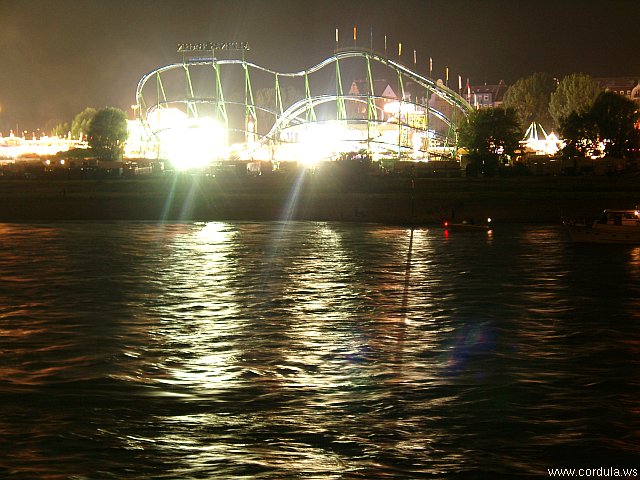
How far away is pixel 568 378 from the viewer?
55.9 feet

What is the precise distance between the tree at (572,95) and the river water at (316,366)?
122145 mm

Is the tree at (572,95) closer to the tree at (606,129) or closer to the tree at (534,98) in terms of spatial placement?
the tree at (534,98)

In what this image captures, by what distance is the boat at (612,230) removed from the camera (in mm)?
40281

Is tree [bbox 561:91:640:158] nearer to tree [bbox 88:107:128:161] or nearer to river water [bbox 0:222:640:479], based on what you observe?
river water [bbox 0:222:640:479]

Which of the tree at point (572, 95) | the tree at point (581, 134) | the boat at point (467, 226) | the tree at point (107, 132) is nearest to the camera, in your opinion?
the boat at point (467, 226)

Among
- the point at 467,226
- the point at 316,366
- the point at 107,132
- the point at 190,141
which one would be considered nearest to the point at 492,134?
the point at 190,141

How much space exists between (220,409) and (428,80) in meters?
105

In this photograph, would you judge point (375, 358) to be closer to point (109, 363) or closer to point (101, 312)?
point (109, 363)

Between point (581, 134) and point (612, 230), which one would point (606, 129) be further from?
point (612, 230)

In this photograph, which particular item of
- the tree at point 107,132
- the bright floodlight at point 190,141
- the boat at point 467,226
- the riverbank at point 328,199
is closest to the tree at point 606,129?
the riverbank at point 328,199

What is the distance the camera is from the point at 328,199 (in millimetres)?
59938

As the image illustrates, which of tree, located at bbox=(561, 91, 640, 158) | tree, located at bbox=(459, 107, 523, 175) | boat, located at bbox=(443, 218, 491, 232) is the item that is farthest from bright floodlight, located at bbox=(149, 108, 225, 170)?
boat, located at bbox=(443, 218, 491, 232)

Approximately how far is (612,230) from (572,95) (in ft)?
391

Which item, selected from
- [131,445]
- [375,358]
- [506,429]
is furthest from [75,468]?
[375,358]
